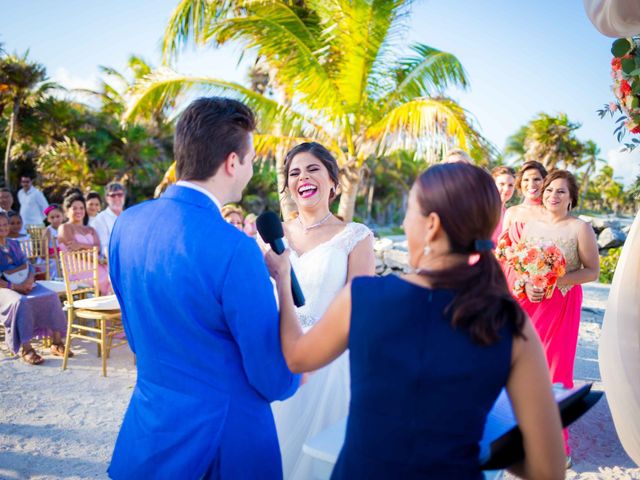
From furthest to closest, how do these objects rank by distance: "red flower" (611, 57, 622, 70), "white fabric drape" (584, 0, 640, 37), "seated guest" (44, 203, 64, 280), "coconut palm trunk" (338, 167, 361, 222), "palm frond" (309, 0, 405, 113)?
"coconut palm trunk" (338, 167, 361, 222) < "palm frond" (309, 0, 405, 113) < "seated guest" (44, 203, 64, 280) < "red flower" (611, 57, 622, 70) < "white fabric drape" (584, 0, 640, 37)

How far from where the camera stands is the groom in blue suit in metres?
1.46

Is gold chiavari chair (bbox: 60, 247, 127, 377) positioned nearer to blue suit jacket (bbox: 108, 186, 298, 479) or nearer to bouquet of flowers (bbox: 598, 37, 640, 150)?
blue suit jacket (bbox: 108, 186, 298, 479)

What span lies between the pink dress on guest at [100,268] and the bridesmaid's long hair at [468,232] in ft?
22.8

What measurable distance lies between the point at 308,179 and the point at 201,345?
182 centimetres

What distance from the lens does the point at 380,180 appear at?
2132 inches

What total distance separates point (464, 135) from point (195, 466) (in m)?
8.11

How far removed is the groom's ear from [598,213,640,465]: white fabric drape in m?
2.39

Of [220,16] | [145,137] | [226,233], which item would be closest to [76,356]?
[226,233]

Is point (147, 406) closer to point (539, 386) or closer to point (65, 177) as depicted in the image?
point (539, 386)

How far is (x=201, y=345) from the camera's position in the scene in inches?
60.2

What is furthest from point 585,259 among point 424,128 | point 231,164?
point 424,128

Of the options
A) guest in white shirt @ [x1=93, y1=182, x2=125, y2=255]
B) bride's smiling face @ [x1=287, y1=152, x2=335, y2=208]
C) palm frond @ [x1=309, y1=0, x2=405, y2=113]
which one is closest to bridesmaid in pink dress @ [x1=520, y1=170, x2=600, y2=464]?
bride's smiling face @ [x1=287, y1=152, x2=335, y2=208]

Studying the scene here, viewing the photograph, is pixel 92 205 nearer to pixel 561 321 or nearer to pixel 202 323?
pixel 561 321

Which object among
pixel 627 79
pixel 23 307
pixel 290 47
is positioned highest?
pixel 290 47
